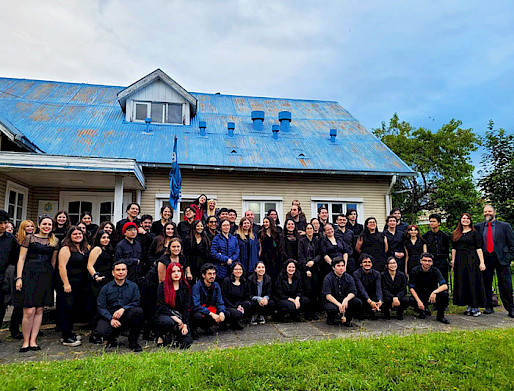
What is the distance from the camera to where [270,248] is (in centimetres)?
698

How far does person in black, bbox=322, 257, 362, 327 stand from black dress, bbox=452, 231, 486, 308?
2082mm

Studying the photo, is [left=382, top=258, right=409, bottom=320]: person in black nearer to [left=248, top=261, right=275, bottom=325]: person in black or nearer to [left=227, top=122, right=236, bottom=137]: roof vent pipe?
[left=248, top=261, right=275, bottom=325]: person in black

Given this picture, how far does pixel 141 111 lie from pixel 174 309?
9.65 m

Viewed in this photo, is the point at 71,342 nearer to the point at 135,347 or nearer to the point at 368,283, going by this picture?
the point at 135,347

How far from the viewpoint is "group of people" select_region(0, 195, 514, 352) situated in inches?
195

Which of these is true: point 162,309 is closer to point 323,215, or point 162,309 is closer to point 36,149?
point 323,215

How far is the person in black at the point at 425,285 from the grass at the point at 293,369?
197 cm

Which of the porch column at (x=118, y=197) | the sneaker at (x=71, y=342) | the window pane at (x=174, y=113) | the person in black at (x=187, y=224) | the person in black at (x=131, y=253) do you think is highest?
the window pane at (x=174, y=113)

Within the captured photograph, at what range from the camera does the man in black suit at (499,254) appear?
673 centimetres

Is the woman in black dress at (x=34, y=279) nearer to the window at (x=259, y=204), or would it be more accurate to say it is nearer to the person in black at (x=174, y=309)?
the person in black at (x=174, y=309)

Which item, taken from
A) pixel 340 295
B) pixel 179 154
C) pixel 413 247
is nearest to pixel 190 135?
pixel 179 154

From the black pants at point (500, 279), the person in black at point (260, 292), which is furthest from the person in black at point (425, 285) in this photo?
the person in black at point (260, 292)

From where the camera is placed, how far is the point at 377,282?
6480mm

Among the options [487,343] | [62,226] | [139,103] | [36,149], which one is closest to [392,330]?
[487,343]
